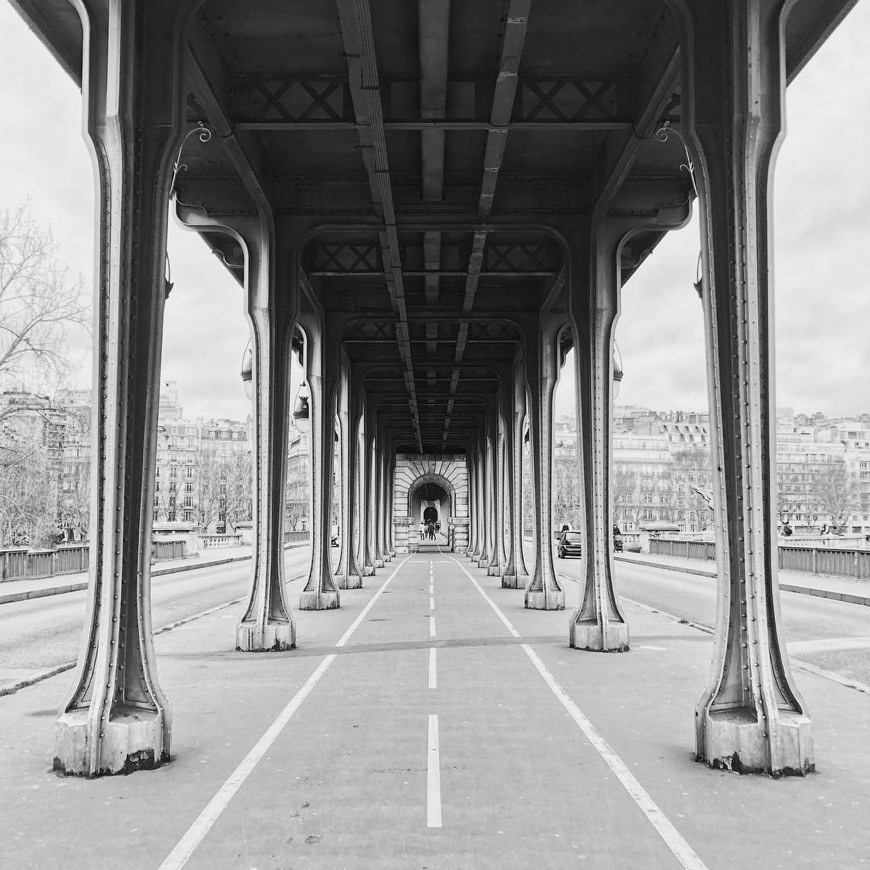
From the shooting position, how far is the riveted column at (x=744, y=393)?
7289 millimetres

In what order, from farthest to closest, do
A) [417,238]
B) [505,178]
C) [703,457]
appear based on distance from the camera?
1. [703,457]
2. [417,238]
3. [505,178]

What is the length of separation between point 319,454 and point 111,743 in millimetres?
14860

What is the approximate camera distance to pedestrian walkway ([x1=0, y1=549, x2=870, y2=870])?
5.47 m

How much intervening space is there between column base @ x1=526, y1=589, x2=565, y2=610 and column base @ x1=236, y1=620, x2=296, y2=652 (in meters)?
8.41

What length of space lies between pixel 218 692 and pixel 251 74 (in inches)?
325

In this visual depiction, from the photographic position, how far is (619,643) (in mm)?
14211

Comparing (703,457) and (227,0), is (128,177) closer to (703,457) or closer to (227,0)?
(227,0)

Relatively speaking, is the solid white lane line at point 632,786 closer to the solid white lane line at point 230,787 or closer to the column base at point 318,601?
the solid white lane line at point 230,787

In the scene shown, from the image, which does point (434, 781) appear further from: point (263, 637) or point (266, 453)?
point (266, 453)

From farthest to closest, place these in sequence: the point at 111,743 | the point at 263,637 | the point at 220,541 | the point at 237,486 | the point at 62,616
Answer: the point at 237,486 < the point at 220,541 < the point at 62,616 < the point at 263,637 < the point at 111,743

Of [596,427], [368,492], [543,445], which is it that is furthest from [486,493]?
[596,427]

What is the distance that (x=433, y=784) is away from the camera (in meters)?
6.92

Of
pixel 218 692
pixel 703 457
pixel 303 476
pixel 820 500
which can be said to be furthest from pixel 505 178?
pixel 703 457

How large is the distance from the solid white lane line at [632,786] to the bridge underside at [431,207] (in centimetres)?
83
